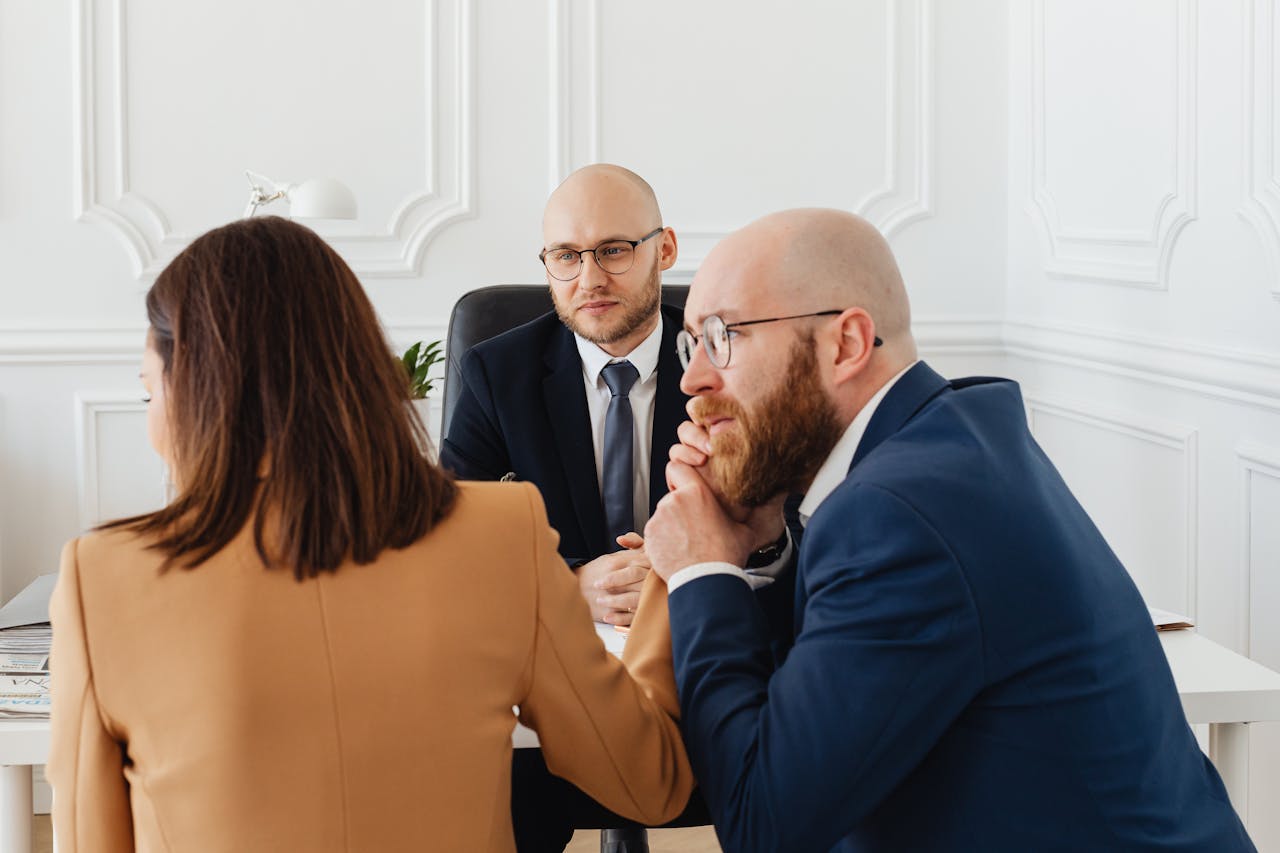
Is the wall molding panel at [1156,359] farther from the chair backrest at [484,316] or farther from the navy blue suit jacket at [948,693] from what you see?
the navy blue suit jacket at [948,693]

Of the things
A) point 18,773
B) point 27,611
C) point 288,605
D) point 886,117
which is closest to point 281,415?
point 288,605

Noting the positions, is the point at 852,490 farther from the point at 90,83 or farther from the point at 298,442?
the point at 90,83

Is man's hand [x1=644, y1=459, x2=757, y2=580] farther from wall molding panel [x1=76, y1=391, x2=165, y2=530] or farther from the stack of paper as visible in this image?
wall molding panel [x1=76, y1=391, x2=165, y2=530]

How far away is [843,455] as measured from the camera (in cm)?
144

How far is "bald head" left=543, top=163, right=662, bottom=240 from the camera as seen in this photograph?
2537 mm

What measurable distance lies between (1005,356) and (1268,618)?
1439mm

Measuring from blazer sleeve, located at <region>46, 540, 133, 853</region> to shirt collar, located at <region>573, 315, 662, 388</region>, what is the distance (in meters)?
1.37

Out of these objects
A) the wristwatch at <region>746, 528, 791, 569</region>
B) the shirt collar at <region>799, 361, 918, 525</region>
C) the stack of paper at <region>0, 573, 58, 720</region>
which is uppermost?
the shirt collar at <region>799, 361, 918, 525</region>

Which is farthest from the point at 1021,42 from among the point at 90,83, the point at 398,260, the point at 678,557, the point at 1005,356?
the point at 678,557

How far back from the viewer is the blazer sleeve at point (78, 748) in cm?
111

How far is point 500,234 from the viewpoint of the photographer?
3.71 m

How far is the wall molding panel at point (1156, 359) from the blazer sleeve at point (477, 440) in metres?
1.40

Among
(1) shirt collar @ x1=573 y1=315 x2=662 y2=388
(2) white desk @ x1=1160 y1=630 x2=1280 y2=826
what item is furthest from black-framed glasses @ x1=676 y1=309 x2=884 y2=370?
(1) shirt collar @ x1=573 y1=315 x2=662 y2=388

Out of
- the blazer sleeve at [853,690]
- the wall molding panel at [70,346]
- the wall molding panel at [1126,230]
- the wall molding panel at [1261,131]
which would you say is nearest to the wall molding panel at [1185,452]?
the wall molding panel at [1126,230]
